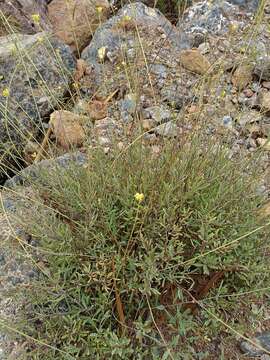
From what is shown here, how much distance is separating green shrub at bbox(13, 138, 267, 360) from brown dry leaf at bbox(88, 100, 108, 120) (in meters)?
0.88

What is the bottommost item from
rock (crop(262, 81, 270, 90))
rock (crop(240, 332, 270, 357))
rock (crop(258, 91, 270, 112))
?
rock (crop(240, 332, 270, 357))

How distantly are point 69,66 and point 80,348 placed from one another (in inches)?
81.9

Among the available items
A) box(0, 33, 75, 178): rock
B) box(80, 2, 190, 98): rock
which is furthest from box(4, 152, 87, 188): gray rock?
box(80, 2, 190, 98): rock

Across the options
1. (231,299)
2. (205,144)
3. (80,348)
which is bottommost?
(231,299)

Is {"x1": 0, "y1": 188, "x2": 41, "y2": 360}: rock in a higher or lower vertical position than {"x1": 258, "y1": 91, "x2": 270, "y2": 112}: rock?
higher

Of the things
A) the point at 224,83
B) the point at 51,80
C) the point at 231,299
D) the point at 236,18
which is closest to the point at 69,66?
the point at 51,80

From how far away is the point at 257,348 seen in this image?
6.07ft

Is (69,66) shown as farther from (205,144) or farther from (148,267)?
(148,267)

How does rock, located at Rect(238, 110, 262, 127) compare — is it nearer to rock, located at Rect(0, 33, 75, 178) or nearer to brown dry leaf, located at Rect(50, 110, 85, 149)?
brown dry leaf, located at Rect(50, 110, 85, 149)

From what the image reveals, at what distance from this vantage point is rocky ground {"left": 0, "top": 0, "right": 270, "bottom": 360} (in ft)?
6.77

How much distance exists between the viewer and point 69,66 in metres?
3.23

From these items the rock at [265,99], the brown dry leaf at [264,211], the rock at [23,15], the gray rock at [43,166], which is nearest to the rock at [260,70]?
the rock at [265,99]

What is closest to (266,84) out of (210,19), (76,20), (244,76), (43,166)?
(244,76)

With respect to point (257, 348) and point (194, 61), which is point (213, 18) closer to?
point (194, 61)
